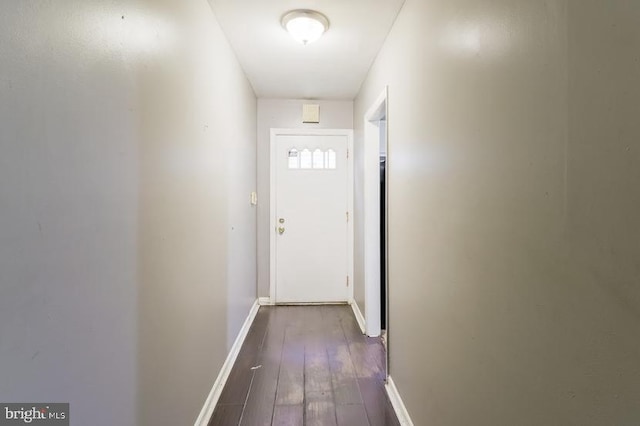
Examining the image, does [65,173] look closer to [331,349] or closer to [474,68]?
[474,68]

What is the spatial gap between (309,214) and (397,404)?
219cm

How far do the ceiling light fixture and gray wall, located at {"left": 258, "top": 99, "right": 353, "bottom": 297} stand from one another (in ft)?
4.89

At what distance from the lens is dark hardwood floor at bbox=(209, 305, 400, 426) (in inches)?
68.1

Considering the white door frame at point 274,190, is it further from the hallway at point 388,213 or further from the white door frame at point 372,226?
the hallway at point 388,213

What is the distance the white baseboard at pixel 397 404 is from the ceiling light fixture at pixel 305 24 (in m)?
2.31

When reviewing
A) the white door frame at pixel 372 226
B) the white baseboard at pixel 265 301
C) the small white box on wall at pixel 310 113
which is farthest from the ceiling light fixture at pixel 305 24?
the white baseboard at pixel 265 301

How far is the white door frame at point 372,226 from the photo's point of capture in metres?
2.76

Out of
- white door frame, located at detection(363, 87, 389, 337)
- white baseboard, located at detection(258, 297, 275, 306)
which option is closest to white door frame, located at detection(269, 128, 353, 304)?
white baseboard, located at detection(258, 297, 275, 306)

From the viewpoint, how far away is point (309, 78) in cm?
292

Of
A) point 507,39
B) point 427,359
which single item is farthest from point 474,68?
point 427,359

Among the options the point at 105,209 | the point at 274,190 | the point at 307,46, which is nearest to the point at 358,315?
the point at 274,190

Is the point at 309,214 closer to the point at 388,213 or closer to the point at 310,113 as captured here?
the point at 310,113

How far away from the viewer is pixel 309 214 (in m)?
3.60

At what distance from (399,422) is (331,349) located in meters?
0.89
